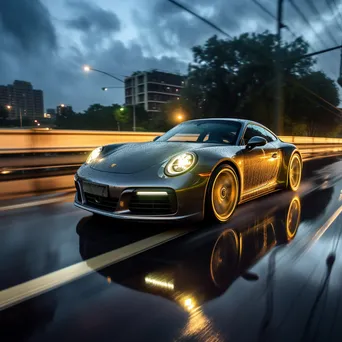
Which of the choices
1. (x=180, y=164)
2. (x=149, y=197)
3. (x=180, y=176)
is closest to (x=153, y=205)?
(x=149, y=197)

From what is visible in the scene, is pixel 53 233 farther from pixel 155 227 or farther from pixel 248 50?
pixel 248 50

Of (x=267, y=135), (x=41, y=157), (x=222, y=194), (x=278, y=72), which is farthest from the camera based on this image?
(x=278, y=72)

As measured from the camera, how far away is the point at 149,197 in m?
3.13

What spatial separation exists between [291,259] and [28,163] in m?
7.02

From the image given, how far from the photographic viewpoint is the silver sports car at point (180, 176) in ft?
10.3

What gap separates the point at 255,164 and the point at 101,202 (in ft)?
7.23

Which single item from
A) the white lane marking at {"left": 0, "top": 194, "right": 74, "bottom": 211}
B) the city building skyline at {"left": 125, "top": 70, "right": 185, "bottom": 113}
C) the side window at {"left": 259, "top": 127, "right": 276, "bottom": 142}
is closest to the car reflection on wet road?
the white lane marking at {"left": 0, "top": 194, "right": 74, "bottom": 211}

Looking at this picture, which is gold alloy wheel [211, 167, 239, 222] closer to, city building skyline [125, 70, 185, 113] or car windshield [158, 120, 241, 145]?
car windshield [158, 120, 241, 145]

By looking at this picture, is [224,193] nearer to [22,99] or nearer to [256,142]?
[256,142]

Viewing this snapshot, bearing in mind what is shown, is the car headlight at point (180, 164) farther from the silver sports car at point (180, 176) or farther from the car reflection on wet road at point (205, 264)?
the car reflection on wet road at point (205, 264)

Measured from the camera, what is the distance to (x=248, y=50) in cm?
3691

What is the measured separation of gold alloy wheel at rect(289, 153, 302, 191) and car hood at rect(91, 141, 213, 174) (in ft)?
7.88

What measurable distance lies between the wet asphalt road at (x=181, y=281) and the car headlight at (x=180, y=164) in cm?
64

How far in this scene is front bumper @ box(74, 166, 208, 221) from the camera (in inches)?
123
